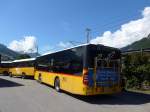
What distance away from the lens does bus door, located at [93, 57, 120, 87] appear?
1523cm

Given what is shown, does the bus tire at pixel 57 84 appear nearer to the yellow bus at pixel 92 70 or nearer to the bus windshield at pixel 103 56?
the yellow bus at pixel 92 70

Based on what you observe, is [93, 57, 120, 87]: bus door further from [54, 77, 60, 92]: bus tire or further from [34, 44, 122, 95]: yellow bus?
[54, 77, 60, 92]: bus tire

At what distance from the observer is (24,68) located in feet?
132

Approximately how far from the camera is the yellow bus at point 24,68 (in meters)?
37.9

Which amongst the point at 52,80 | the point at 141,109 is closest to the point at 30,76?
the point at 52,80

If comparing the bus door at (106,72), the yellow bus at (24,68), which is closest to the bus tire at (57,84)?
the bus door at (106,72)

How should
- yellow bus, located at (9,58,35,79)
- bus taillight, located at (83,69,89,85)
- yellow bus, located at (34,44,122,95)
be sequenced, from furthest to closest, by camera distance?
yellow bus, located at (9,58,35,79), yellow bus, located at (34,44,122,95), bus taillight, located at (83,69,89,85)

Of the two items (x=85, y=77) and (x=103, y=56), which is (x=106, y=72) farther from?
(x=85, y=77)

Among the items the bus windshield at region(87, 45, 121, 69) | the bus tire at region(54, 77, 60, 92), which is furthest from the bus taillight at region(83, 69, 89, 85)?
the bus tire at region(54, 77, 60, 92)

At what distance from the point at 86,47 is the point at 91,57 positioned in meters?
0.59

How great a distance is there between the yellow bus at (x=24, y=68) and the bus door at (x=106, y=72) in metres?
22.1

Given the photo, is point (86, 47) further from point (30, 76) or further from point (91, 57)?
point (30, 76)

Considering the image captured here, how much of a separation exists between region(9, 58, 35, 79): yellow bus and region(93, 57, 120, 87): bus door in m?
22.1

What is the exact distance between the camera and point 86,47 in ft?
49.8
